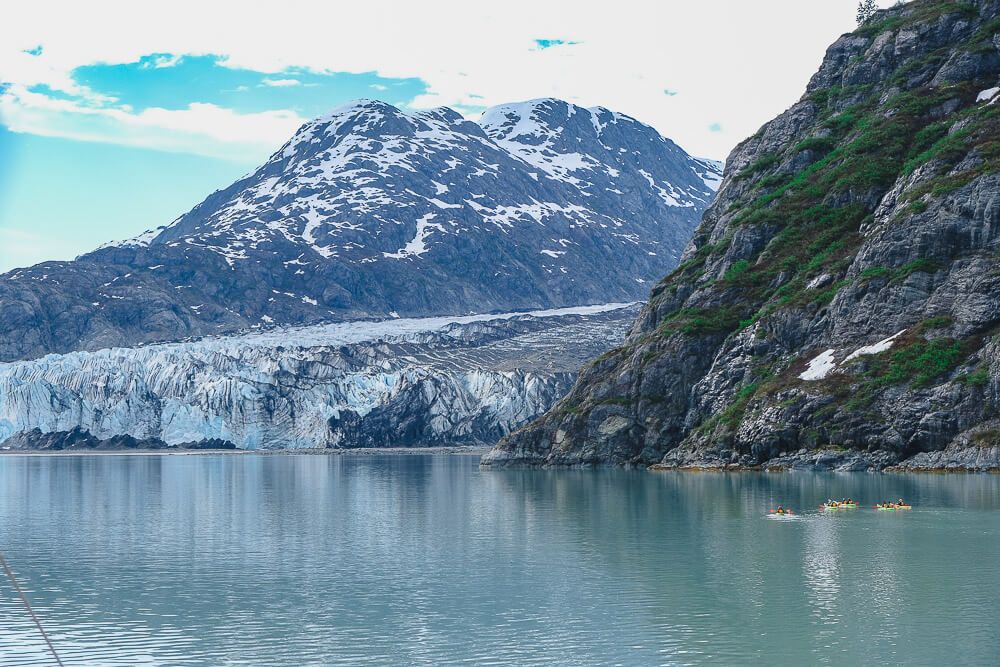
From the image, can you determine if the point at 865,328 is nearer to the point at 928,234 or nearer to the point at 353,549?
the point at 928,234

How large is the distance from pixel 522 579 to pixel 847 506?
36.6 metres

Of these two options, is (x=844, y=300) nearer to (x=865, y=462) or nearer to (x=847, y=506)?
(x=865, y=462)

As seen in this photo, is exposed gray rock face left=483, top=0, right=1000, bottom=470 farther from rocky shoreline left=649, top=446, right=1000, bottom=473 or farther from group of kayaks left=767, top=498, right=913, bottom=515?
group of kayaks left=767, top=498, right=913, bottom=515

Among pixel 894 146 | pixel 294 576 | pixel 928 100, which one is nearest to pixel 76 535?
pixel 294 576

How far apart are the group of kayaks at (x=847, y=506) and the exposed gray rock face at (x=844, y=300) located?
30146 millimetres

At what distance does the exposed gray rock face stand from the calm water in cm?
1406

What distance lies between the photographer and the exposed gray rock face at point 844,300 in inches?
4653

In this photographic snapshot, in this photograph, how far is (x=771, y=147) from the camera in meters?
192

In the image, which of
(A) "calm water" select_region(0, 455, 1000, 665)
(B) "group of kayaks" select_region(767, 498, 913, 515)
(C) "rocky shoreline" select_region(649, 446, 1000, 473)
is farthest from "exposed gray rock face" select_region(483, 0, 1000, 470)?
(B) "group of kayaks" select_region(767, 498, 913, 515)

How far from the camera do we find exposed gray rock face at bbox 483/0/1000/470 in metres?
118

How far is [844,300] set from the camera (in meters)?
132

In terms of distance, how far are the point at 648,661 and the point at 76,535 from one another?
5332 cm

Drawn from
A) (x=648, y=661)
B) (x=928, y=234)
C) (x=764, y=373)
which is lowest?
(x=648, y=661)

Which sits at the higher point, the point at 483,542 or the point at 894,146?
the point at 894,146
